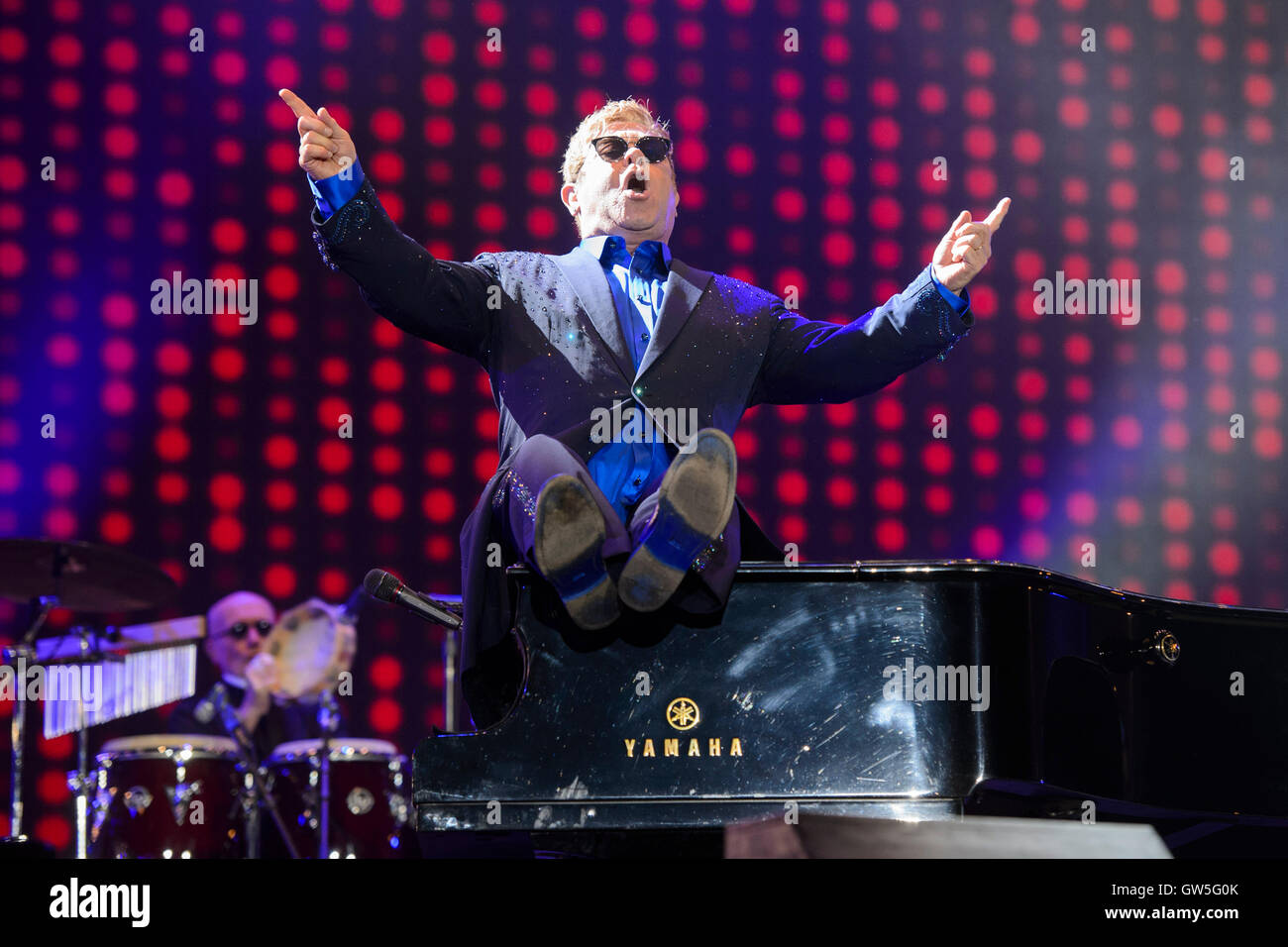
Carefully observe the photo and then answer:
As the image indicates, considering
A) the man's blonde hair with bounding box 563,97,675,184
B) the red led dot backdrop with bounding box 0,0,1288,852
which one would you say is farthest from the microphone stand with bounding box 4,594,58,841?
the man's blonde hair with bounding box 563,97,675,184

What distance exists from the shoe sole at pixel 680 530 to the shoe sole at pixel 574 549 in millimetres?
48

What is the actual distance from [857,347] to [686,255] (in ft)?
7.53

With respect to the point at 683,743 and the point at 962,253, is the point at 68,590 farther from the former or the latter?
the point at 962,253

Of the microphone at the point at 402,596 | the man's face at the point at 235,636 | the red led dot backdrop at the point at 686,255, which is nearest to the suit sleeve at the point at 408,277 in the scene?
the microphone at the point at 402,596

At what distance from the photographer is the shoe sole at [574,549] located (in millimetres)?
2137

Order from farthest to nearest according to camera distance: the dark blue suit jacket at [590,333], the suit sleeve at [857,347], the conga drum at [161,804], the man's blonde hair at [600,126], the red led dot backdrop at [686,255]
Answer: the red led dot backdrop at [686,255] < the conga drum at [161,804] < the man's blonde hair at [600,126] < the suit sleeve at [857,347] < the dark blue suit jacket at [590,333]

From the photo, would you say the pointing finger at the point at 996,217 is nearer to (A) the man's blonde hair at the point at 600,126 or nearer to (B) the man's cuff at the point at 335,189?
A: (A) the man's blonde hair at the point at 600,126

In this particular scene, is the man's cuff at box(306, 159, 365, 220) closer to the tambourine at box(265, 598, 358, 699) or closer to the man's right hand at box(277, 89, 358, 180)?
the man's right hand at box(277, 89, 358, 180)

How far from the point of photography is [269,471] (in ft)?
17.0

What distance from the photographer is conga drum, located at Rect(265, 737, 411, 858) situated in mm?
4758

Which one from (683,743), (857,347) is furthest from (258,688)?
(683,743)

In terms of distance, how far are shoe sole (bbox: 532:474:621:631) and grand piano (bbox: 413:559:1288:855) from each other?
3.0 inches
